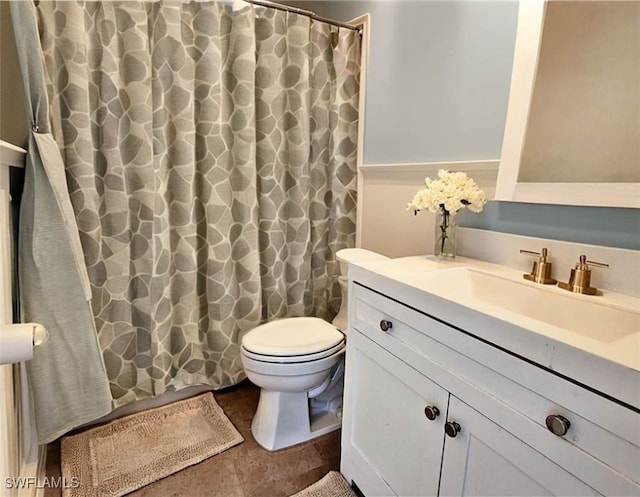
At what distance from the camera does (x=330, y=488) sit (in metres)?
1.40

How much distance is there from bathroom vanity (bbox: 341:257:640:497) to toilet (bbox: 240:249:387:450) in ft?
0.84

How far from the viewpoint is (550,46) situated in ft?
3.79

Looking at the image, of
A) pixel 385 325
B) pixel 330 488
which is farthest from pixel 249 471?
pixel 385 325

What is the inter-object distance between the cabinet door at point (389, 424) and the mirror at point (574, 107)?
72 cm

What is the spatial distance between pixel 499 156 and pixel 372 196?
0.77 meters

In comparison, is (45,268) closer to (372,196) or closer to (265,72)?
(265,72)

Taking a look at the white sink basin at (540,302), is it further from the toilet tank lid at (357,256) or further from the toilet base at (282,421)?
the toilet base at (282,421)

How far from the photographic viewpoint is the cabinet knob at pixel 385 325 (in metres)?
1.13

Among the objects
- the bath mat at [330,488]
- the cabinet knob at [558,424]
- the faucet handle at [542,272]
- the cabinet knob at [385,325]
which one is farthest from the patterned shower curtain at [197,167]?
the cabinet knob at [558,424]

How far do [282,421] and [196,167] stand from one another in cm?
125

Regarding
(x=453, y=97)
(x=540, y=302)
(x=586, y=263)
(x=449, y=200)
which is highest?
(x=453, y=97)

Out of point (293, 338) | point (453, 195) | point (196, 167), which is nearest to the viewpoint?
point (453, 195)

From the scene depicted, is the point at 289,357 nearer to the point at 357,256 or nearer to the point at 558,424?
the point at 357,256

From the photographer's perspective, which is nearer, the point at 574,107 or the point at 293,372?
the point at 574,107
